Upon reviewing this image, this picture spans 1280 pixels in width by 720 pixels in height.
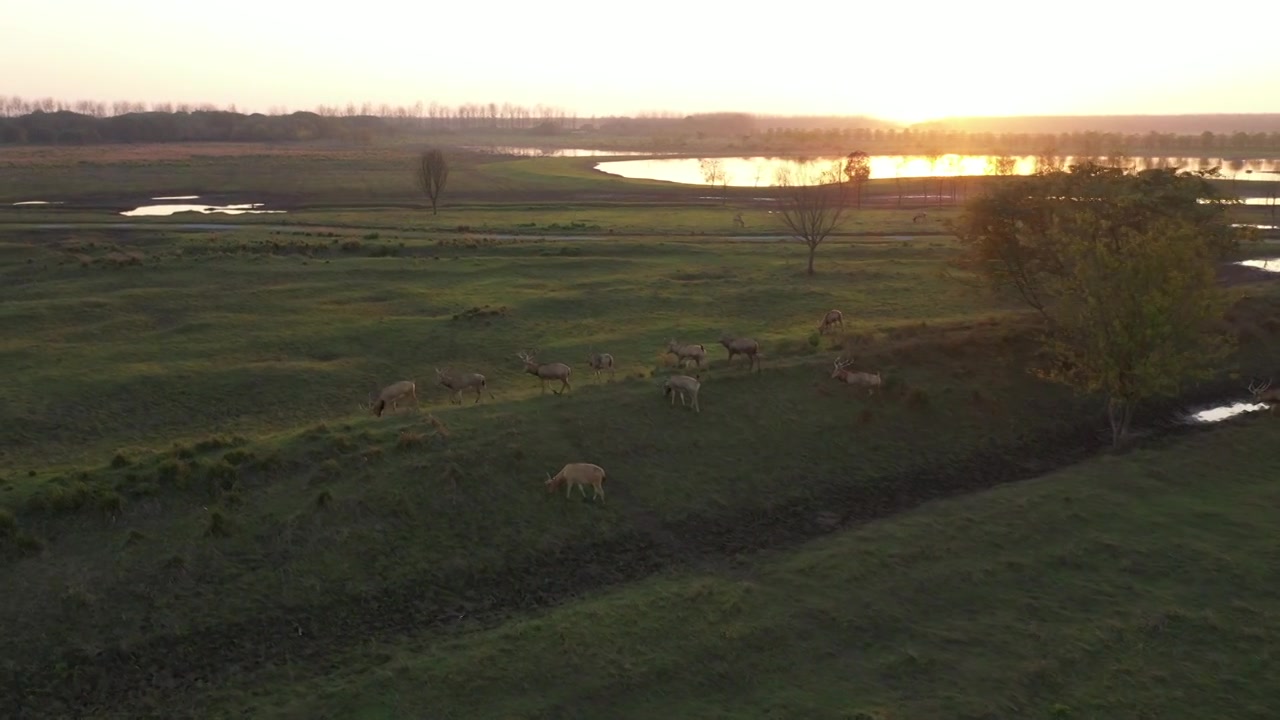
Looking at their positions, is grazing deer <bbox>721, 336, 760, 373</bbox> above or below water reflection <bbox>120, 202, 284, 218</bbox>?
below

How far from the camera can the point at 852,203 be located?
110 m

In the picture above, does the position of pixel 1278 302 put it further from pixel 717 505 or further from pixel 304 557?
pixel 304 557

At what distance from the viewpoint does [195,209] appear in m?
100

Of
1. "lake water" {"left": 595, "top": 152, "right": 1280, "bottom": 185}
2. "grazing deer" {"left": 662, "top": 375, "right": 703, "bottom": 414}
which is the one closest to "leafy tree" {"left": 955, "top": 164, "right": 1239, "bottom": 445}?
"grazing deer" {"left": 662, "top": 375, "right": 703, "bottom": 414}

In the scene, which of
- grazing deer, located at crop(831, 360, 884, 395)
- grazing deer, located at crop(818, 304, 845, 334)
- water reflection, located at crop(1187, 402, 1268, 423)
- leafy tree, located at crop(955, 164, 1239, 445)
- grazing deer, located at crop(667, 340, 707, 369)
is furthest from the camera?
grazing deer, located at crop(818, 304, 845, 334)

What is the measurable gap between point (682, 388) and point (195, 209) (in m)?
87.8

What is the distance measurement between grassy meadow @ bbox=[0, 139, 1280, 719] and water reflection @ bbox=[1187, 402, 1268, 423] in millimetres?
1294

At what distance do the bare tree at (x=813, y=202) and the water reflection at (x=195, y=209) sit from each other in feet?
186

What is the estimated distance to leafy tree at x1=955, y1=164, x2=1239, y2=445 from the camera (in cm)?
3092

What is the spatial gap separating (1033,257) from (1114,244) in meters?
7.13

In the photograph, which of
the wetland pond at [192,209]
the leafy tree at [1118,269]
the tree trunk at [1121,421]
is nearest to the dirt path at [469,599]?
the tree trunk at [1121,421]

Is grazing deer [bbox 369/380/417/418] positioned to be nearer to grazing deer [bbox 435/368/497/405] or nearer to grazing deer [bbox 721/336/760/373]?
grazing deer [bbox 435/368/497/405]

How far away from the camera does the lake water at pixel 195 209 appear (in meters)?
95.1

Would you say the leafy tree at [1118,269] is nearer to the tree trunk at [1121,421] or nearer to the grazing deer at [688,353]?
the tree trunk at [1121,421]
